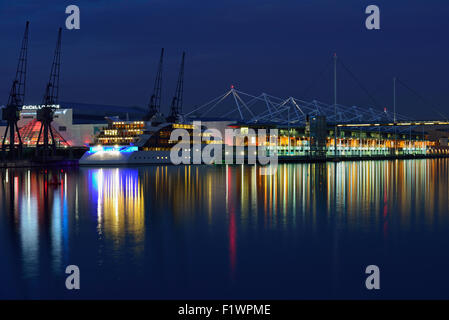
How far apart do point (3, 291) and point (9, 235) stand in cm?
639

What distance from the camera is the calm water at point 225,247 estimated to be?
10.8 metres

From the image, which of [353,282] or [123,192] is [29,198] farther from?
[353,282]

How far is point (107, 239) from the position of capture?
50.9 ft

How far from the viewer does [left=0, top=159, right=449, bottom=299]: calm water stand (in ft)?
35.3

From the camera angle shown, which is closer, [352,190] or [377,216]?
[377,216]

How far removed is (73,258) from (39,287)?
2433mm

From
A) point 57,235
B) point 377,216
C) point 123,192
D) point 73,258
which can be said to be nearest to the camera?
point 73,258

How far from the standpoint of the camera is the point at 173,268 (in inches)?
476

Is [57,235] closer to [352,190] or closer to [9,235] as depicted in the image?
[9,235]

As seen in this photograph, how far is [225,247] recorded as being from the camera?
14.5 metres

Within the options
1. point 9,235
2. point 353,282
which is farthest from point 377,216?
point 9,235
